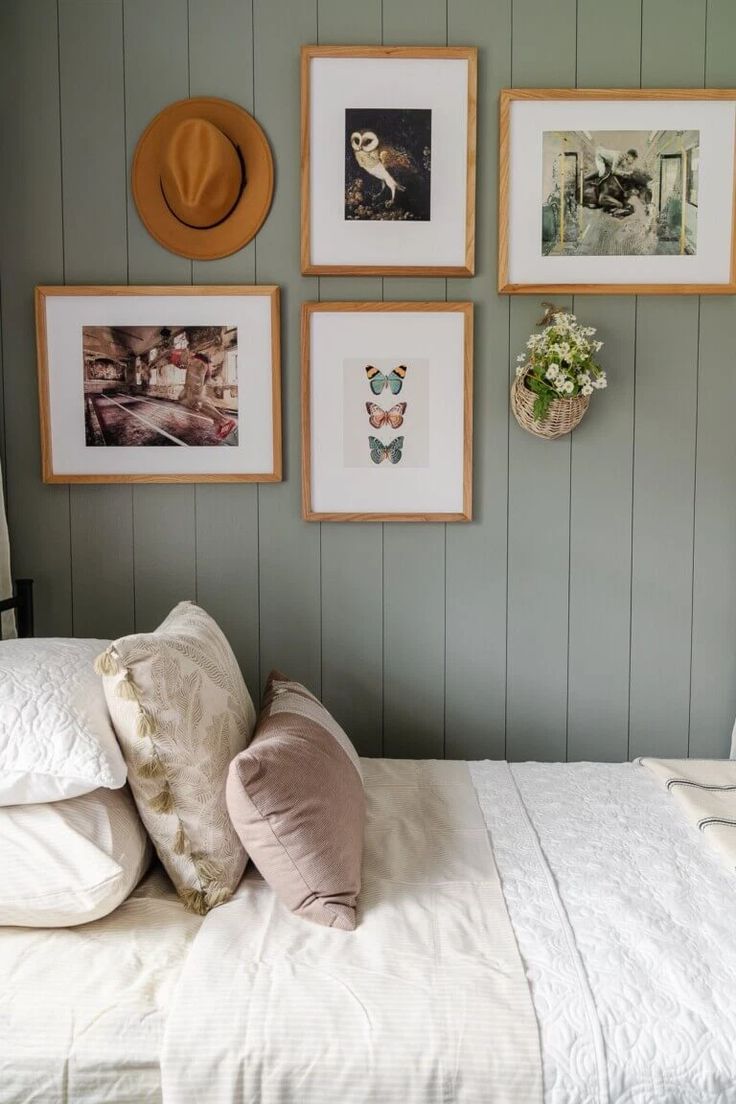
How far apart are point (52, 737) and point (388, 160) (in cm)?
162

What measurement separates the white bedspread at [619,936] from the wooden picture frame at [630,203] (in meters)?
1.23

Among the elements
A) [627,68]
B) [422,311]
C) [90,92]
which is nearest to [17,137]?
[90,92]

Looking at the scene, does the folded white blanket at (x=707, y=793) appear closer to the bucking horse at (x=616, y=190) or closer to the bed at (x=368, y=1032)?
the bed at (x=368, y=1032)

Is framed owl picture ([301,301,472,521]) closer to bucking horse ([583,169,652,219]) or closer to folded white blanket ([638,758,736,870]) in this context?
bucking horse ([583,169,652,219])

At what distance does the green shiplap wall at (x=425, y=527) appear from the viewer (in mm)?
2145

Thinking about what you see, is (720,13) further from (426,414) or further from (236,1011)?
(236,1011)

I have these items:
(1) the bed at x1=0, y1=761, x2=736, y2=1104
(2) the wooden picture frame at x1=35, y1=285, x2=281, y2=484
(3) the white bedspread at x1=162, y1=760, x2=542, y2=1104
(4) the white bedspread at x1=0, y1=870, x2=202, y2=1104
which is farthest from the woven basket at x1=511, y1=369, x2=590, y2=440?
(4) the white bedspread at x1=0, y1=870, x2=202, y2=1104

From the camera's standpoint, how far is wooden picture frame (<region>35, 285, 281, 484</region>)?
2176 millimetres

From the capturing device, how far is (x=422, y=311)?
2.18 metres

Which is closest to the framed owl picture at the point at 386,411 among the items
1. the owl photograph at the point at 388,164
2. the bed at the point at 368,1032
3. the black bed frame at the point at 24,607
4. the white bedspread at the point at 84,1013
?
the owl photograph at the point at 388,164

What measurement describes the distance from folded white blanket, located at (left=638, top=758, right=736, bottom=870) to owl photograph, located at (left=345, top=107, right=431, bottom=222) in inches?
58.0

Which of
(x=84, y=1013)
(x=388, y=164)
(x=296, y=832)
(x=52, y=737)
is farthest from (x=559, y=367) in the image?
(x=84, y=1013)

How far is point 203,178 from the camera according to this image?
2.09 metres

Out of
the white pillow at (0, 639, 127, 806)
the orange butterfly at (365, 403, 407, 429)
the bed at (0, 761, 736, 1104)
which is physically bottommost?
the bed at (0, 761, 736, 1104)
